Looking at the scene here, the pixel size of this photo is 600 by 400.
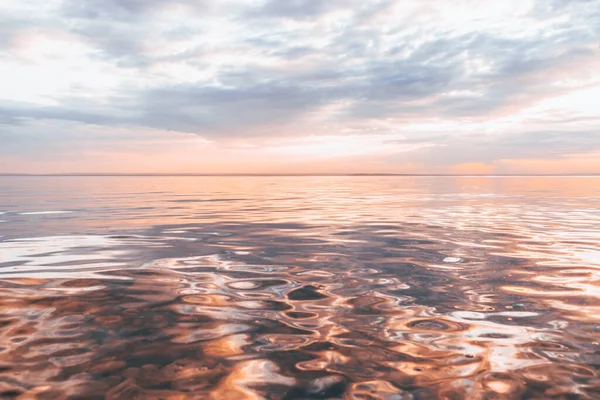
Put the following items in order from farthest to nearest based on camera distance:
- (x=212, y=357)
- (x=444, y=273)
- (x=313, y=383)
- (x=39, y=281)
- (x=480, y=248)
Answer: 1. (x=480, y=248)
2. (x=444, y=273)
3. (x=39, y=281)
4. (x=212, y=357)
5. (x=313, y=383)

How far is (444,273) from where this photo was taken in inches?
325

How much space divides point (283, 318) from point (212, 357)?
56.6 inches

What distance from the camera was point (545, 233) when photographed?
13789mm

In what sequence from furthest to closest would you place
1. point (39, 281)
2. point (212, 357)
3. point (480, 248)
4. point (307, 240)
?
point (307, 240) → point (480, 248) → point (39, 281) → point (212, 357)

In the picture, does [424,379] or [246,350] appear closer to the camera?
[424,379]

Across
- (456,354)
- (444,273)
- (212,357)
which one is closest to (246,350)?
(212,357)

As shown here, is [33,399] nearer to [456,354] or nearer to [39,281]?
[456,354]

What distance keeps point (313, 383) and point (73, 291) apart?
503 cm

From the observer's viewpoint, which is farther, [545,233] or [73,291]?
[545,233]

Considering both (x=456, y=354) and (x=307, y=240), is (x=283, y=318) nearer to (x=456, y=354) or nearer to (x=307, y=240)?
(x=456, y=354)

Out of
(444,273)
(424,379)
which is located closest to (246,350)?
(424,379)

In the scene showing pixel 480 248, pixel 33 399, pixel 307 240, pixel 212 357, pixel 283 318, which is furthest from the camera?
pixel 307 240

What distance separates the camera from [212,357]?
4492mm

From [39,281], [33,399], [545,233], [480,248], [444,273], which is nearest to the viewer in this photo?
[33,399]
